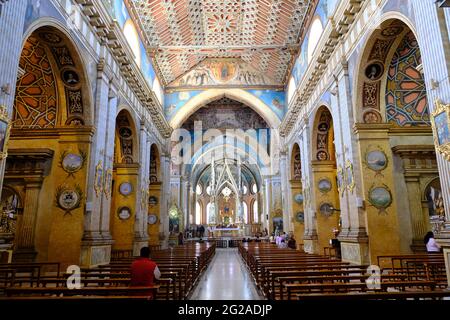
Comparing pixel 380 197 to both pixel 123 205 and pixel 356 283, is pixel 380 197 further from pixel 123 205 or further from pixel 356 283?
pixel 123 205

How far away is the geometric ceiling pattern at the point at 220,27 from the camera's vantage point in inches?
575

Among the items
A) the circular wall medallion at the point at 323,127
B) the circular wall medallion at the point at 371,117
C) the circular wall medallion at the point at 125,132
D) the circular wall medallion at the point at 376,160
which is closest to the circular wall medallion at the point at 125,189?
the circular wall medallion at the point at 125,132

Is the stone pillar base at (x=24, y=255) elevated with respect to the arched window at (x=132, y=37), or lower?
lower

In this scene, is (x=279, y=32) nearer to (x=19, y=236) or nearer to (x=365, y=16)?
(x=365, y=16)

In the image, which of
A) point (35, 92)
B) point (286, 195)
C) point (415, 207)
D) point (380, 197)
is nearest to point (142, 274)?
point (380, 197)

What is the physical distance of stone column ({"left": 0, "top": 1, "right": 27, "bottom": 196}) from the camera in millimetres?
5566

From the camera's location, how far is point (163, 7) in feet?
47.0

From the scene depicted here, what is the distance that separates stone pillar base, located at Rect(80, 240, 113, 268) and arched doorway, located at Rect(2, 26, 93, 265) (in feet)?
0.51

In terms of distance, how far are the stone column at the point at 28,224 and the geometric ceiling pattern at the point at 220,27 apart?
7759mm

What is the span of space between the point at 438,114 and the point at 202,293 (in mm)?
5793

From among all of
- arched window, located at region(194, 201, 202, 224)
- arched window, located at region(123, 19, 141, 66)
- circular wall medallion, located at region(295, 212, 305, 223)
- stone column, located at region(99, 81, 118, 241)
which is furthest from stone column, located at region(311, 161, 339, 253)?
arched window, located at region(194, 201, 202, 224)

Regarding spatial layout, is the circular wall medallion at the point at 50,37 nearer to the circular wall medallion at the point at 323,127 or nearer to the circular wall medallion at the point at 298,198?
the circular wall medallion at the point at 323,127

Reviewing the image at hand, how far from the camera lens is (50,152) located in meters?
9.61
